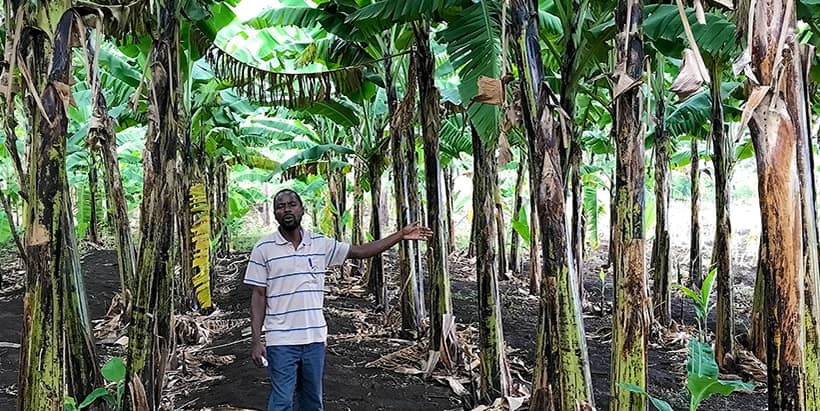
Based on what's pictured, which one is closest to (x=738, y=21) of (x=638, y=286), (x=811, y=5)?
(x=638, y=286)

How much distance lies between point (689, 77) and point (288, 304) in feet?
8.49

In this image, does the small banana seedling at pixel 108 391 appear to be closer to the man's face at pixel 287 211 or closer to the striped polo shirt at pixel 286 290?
the striped polo shirt at pixel 286 290

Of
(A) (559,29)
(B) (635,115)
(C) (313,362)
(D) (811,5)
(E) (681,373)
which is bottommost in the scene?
(E) (681,373)

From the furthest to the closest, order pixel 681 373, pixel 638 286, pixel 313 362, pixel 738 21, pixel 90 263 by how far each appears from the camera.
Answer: pixel 90 263 → pixel 681 373 → pixel 313 362 → pixel 638 286 → pixel 738 21

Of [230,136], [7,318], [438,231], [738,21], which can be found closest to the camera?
[738,21]

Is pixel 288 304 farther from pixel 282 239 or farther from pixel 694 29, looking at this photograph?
pixel 694 29

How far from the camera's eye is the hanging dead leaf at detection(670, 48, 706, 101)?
6.25 feet

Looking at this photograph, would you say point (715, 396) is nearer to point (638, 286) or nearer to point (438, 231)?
point (438, 231)

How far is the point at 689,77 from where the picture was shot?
6.32 ft

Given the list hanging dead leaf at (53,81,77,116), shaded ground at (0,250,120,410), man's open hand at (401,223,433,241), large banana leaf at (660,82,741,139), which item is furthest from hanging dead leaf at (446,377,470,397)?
large banana leaf at (660,82,741,139)

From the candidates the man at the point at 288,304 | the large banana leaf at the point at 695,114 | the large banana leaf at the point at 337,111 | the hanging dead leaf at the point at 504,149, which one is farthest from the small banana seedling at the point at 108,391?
the large banana leaf at the point at 695,114

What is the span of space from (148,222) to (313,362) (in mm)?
1210

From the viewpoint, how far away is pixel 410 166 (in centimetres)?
639

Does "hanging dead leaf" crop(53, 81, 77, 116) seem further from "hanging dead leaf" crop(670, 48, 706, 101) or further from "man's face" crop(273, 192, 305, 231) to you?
"hanging dead leaf" crop(670, 48, 706, 101)
